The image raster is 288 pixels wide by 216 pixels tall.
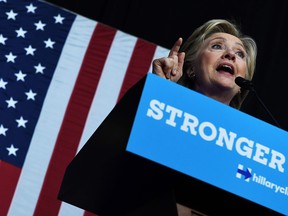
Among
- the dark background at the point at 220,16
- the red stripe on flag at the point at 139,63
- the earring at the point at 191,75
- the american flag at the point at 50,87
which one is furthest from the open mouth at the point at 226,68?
the dark background at the point at 220,16

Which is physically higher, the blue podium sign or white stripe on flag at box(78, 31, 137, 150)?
white stripe on flag at box(78, 31, 137, 150)

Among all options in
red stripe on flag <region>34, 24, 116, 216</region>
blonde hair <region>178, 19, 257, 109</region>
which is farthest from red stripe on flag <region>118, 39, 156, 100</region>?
blonde hair <region>178, 19, 257, 109</region>

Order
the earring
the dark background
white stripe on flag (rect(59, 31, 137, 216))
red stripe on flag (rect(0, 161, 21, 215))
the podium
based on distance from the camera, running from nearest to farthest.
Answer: the podium, the earring, red stripe on flag (rect(0, 161, 21, 215)), white stripe on flag (rect(59, 31, 137, 216)), the dark background

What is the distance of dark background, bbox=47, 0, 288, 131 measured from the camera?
3.89 meters

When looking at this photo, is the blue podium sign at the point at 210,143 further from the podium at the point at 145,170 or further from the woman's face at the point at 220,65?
the woman's face at the point at 220,65

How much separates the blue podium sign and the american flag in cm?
203

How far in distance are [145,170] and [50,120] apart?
2.23m

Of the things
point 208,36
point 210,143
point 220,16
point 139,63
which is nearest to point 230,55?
point 208,36

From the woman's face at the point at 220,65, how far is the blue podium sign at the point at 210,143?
0.56 meters

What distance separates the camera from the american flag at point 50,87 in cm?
336

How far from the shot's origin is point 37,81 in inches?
A: 141

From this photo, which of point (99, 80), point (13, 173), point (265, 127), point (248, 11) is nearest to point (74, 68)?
point (99, 80)

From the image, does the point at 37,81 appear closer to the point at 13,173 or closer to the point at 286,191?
the point at 13,173

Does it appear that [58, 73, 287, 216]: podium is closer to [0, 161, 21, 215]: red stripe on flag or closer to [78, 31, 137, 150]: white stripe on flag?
[0, 161, 21, 215]: red stripe on flag
